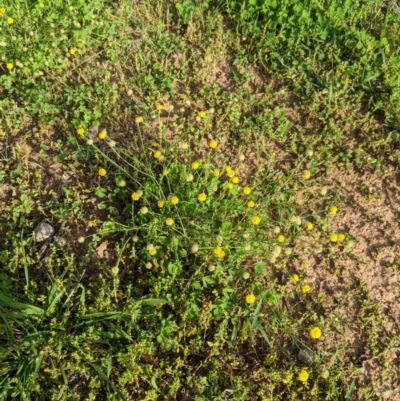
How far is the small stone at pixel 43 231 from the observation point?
2973 millimetres

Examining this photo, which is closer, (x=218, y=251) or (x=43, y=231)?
(x=218, y=251)

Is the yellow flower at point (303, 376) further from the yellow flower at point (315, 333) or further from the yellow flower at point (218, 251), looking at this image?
the yellow flower at point (218, 251)

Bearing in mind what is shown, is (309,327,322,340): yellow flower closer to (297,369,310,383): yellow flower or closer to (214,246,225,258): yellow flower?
(297,369,310,383): yellow flower

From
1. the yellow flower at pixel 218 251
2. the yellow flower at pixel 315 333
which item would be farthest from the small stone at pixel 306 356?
the yellow flower at pixel 218 251

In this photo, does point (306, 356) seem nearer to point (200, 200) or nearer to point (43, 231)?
point (200, 200)

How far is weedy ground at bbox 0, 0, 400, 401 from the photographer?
8.64 feet

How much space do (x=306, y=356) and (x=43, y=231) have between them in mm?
1907

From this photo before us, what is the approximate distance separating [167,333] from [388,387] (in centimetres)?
140

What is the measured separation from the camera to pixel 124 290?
2.86m

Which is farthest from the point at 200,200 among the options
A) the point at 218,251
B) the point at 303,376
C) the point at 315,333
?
the point at 303,376

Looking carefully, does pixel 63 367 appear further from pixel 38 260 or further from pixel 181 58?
pixel 181 58

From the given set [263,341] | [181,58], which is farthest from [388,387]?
[181,58]

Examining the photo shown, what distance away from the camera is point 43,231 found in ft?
9.77

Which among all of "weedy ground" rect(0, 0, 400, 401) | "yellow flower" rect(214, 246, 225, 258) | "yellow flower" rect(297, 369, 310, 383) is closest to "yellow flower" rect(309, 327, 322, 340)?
"weedy ground" rect(0, 0, 400, 401)
